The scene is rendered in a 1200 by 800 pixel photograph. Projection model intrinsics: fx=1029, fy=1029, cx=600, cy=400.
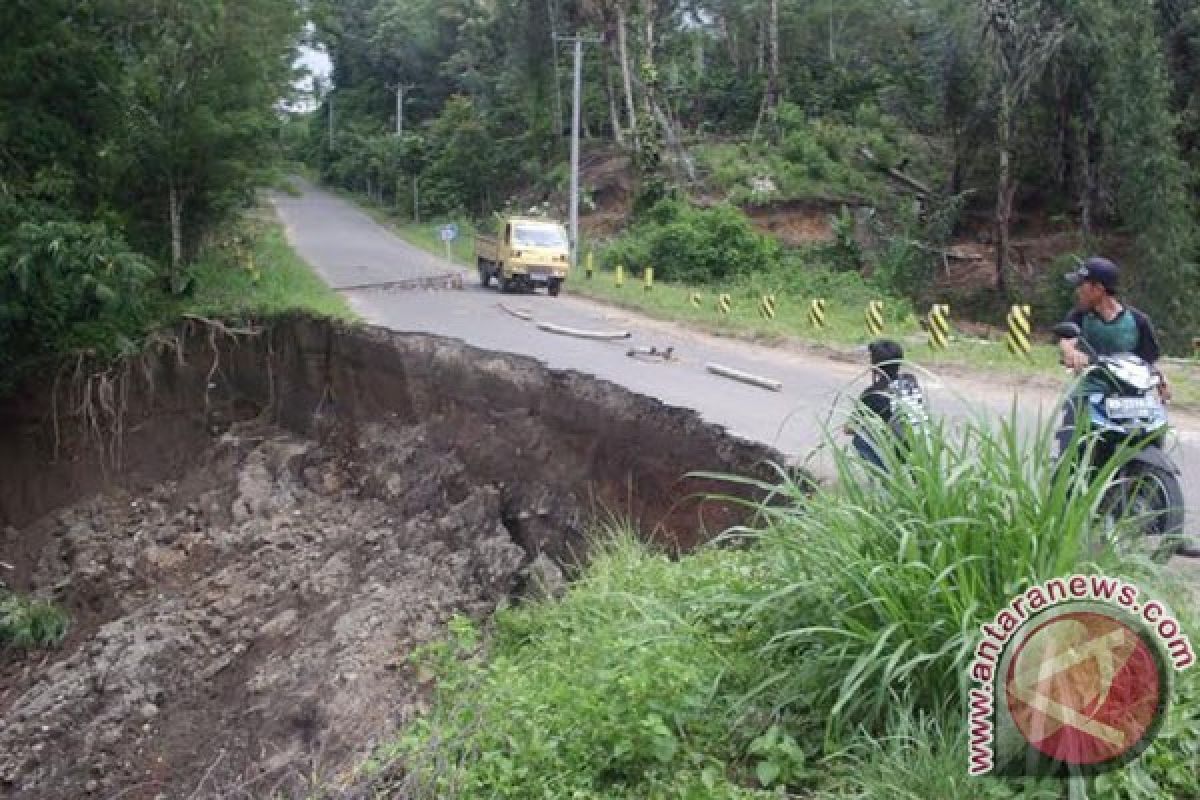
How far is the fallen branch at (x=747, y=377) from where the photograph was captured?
42.0 feet

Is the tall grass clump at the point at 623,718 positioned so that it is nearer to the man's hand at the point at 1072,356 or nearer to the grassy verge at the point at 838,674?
the grassy verge at the point at 838,674

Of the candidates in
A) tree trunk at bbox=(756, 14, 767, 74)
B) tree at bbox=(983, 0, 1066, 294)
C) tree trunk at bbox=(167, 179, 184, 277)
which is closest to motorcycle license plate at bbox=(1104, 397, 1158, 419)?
tree trunk at bbox=(167, 179, 184, 277)

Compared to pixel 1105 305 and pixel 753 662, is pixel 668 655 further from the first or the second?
pixel 1105 305

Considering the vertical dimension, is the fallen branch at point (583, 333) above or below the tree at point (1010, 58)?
below

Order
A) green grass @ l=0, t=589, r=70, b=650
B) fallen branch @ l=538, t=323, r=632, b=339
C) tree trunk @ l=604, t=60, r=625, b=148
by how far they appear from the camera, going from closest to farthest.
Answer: green grass @ l=0, t=589, r=70, b=650 < fallen branch @ l=538, t=323, r=632, b=339 < tree trunk @ l=604, t=60, r=625, b=148

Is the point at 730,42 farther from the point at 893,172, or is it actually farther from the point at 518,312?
the point at 518,312

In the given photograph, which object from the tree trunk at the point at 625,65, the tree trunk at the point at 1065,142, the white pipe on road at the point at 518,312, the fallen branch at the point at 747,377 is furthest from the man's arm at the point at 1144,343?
the tree trunk at the point at 625,65

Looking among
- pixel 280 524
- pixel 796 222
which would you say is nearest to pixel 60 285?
pixel 280 524

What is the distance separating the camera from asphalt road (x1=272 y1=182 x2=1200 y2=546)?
9.35 metres

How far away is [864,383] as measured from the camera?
1280 cm

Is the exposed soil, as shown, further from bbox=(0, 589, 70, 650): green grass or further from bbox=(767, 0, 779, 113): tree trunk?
bbox=(0, 589, 70, 650): green grass

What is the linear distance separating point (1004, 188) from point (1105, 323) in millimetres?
28148

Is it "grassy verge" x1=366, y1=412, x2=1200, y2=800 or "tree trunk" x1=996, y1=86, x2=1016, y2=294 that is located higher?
"tree trunk" x1=996, y1=86, x2=1016, y2=294

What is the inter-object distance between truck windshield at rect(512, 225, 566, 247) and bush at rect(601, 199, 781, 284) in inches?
233
